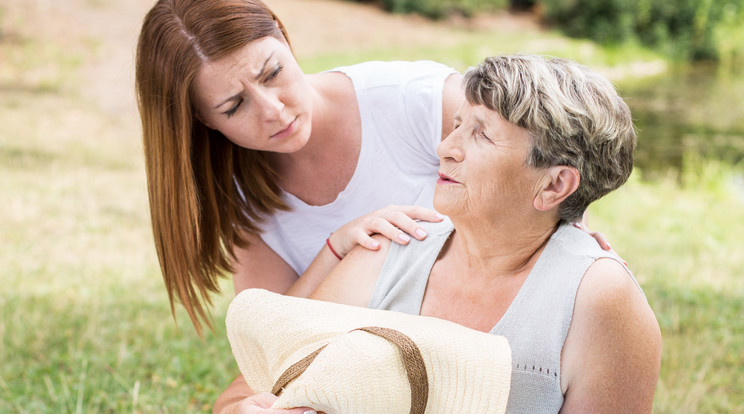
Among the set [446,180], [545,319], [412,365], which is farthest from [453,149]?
[412,365]

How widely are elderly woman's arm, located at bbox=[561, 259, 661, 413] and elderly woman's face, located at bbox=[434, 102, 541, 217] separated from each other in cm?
30

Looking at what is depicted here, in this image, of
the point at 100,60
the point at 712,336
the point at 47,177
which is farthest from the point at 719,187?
the point at 100,60

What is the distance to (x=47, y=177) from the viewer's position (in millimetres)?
Answer: 6785

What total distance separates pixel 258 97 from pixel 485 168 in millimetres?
882

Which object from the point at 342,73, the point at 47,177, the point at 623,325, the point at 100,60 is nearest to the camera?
the point at 623,325

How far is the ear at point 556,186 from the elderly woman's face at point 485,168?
2 cm

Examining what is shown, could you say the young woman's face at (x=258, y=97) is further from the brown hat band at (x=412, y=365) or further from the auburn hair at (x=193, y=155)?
the brown hat band at (x=412, y=365)

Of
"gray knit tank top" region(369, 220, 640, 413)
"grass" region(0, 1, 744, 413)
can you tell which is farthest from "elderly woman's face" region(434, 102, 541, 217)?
"grass" region(0, 1, 744, 413)

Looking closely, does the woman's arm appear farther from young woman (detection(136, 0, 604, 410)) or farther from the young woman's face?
the young woman's face

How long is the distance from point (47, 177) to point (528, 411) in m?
5.95

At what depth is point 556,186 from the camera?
1918 mm

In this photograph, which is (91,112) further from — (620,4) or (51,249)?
(620,4)

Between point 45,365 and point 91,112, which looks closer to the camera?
point 45,365

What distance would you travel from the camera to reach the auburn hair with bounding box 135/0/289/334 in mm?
2449
